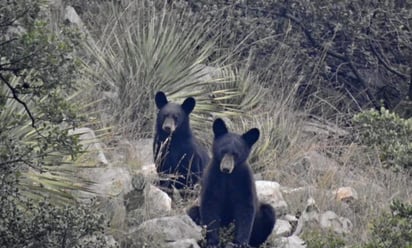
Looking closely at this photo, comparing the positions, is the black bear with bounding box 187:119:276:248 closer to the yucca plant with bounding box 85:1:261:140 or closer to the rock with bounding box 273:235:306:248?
the rock with bounding box 273:235:306:248

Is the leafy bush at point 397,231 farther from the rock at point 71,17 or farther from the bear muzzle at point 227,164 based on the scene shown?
the rock at point 71,17

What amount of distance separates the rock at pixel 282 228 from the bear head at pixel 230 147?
0.91m

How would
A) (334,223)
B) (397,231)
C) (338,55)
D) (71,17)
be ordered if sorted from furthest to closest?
(338,55) → (71,17) → (334,223) → (397,231)

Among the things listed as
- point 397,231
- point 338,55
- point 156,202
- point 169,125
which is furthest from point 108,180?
point 338,55

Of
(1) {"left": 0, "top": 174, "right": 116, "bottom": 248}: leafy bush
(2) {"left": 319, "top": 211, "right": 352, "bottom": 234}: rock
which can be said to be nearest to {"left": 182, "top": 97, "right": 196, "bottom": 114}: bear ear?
(2) {"left": 319, "top": 211, "right": 352, "bottom": 234}: rock

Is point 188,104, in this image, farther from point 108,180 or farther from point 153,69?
point 153,69

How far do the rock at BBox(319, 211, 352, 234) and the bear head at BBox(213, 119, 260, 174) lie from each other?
1240 mm

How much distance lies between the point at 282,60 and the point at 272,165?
375 cm

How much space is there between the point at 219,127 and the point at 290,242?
1233 mm

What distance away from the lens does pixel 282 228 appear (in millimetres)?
10664

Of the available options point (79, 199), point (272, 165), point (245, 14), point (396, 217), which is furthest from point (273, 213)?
point (245, 14)

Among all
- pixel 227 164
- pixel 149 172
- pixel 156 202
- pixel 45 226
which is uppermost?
pixel 45 226

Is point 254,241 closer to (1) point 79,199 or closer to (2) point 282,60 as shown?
(1) point 79,199

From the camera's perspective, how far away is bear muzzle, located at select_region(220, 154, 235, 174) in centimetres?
963
